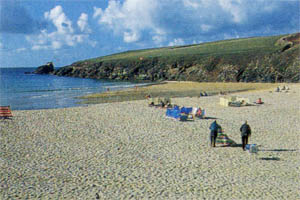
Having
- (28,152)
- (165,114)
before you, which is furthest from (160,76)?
(28,152)

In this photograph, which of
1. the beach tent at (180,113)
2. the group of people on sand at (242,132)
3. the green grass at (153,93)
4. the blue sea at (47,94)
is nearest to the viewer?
the group of people on sand at (242,132)

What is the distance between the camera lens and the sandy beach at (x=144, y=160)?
35.9 ft

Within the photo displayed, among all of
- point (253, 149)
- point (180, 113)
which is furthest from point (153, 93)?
point (253, 149)

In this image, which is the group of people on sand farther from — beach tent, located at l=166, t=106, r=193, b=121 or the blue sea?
the blue sea

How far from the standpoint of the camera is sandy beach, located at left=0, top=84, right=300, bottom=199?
10945 millimetres

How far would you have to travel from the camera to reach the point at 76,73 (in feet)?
404

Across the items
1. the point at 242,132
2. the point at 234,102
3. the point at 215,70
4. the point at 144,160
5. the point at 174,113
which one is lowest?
the point at 144,160

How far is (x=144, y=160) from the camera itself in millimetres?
14305

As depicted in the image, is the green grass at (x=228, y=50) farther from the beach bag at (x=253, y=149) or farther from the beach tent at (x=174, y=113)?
the beach bag at (x=253, y=149)

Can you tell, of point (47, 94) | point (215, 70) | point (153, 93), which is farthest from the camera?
point (215, 70)

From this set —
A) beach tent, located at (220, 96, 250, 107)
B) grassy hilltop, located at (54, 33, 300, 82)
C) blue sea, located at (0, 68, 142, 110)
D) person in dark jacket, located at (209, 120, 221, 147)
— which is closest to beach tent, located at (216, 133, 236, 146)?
person in dark jacket, located at (209, 120, 221, 147)

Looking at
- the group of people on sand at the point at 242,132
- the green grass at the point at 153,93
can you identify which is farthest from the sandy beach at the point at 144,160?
the green grass at the point at 153,93

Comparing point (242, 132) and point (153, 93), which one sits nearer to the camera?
point (242, 132)

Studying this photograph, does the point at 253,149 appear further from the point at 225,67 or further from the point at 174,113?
the point at 225,67
